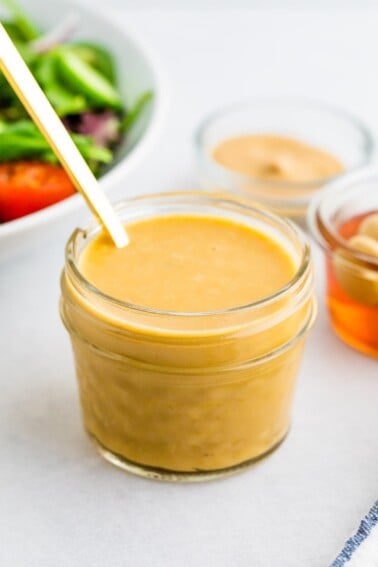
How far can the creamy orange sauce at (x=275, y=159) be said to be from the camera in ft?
6.16

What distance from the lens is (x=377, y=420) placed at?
137 cm

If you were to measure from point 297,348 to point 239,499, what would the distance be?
0.20m

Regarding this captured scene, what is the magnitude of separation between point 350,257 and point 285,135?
0.65 m

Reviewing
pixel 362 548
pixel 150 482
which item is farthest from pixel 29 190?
pixel 362 548

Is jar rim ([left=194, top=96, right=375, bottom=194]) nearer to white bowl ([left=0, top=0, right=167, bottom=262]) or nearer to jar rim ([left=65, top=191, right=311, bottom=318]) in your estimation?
white bowl ([left=0, top=0, right=167, bottom=262])

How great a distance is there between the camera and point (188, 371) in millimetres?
1143

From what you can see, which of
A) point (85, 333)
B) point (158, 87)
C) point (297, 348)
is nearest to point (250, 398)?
point (297, 348)

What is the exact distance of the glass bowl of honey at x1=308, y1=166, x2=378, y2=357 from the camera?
145 cm

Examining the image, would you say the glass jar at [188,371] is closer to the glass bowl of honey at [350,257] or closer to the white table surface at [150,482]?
the white table surface at [150,482]

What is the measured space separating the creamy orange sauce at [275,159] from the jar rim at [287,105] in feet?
0.09

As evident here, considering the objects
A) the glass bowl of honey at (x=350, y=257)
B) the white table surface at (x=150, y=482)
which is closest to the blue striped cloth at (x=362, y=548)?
the white table surface at (x=150, y=482)

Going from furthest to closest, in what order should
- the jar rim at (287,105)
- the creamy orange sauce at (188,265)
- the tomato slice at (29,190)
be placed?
the jar rim at (287,105)
the tomato slice at (29,190)
the creamy orange sauce at (188,265)

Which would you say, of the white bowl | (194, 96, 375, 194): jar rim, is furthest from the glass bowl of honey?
the white bowl

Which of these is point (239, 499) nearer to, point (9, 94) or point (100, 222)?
point (100, 222)
